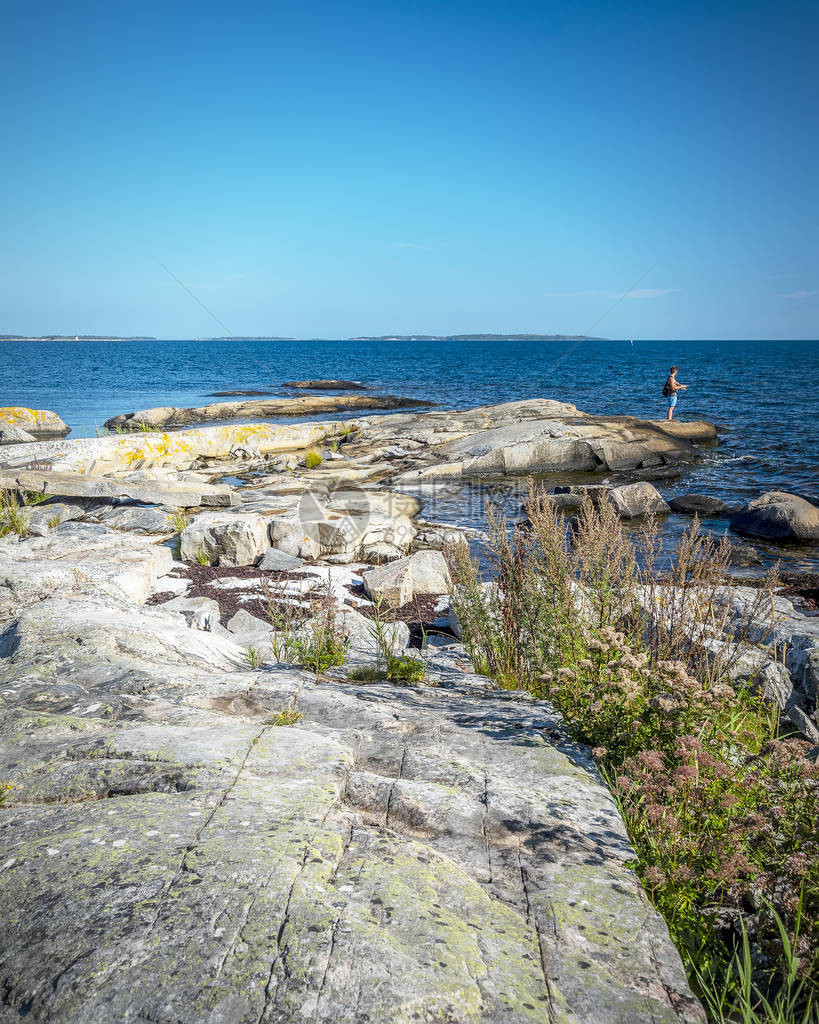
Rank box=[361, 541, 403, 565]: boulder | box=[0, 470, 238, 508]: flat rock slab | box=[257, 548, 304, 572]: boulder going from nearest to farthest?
box=[257, 548, 304, 572]: boulder, box=[361, 541, 403, 565]: boulder, box=[0, 470, 238, 508]: flat rock slab

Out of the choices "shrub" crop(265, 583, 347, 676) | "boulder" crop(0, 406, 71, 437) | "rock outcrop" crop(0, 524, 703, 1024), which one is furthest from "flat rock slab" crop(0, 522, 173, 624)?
"boulder" crop(0, 406, 71, 437)

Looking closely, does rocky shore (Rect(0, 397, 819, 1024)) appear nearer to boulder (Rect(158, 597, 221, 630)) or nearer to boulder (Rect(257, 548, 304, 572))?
boulder (Rect(158, 597, 221, 630))

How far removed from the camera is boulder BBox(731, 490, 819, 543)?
12797 millimetres

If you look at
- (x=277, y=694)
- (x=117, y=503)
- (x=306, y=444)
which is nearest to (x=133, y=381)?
(x=306, y=444)

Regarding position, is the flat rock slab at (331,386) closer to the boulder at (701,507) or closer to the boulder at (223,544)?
the boulder at (701,507)

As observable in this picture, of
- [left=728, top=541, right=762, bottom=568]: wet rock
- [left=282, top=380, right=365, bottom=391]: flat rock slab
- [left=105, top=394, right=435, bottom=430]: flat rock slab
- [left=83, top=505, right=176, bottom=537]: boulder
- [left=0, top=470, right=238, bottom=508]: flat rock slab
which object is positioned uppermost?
[left=282, top=380, right=365, bottom=391]: flat rock slab

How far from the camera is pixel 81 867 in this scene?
197cm

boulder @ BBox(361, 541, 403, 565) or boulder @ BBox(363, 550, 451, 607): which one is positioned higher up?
boulder @ BBox(363, 550, 451, 607)

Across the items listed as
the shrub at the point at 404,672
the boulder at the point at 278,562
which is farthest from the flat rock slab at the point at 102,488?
the shrub at the point at 404,672

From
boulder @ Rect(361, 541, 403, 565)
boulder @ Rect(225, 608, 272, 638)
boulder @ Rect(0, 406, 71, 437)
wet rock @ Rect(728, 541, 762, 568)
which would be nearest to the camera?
boulder @ Rect(225, 608, 272, 638)

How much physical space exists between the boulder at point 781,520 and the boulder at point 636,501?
1.91 meters

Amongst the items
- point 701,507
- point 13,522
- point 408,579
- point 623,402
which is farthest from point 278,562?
point 623,402

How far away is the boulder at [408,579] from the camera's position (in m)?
8.68

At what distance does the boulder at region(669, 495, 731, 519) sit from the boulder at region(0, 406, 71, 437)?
2278cm
